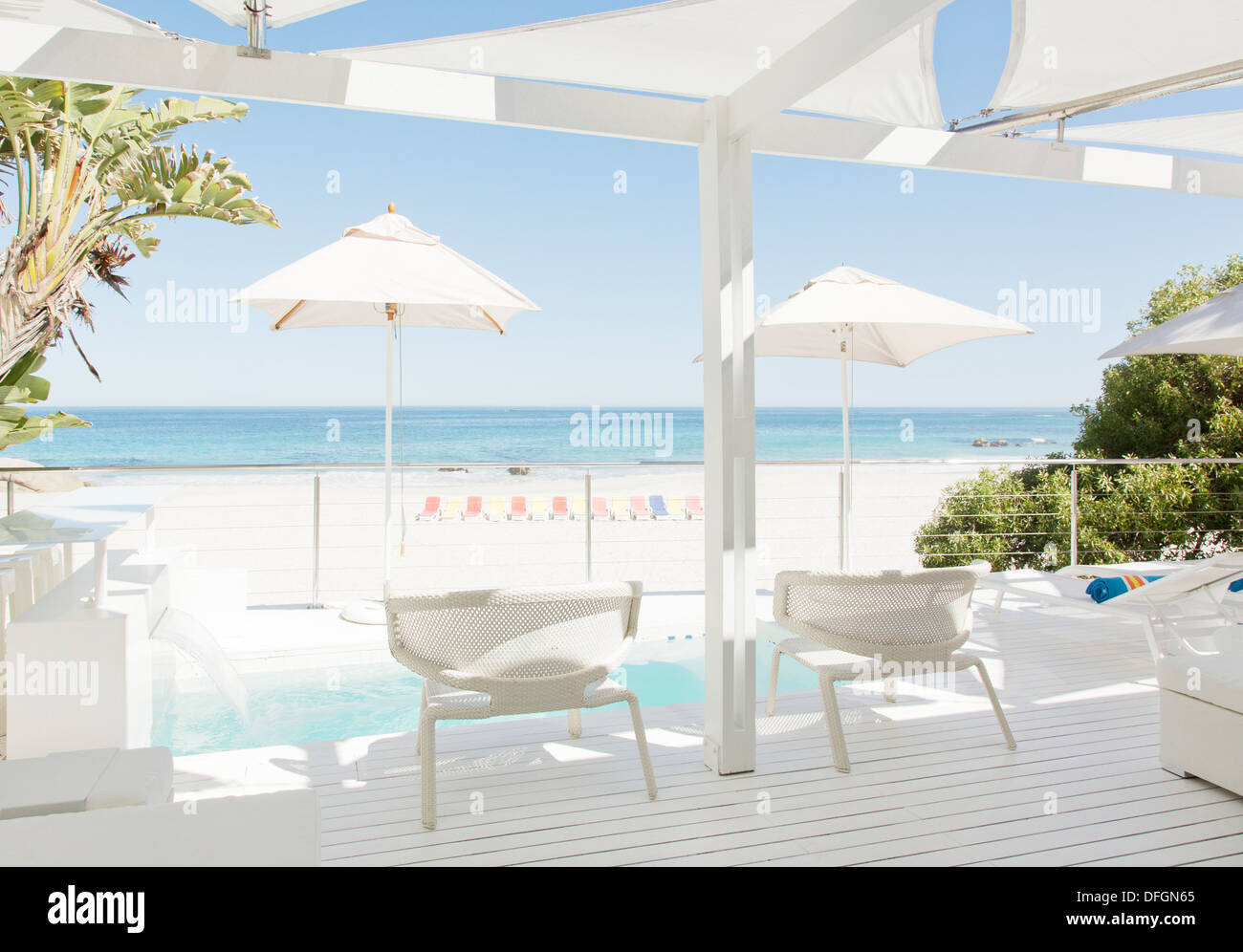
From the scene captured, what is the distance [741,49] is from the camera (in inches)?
127

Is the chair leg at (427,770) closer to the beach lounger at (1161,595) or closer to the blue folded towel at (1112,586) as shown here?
the beach lounger at (1161,595)

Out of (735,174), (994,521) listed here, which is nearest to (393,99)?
(735,174)

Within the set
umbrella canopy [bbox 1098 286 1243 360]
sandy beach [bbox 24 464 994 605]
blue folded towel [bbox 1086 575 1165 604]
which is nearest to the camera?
umbrella canopy [bbox 1098 286 1243 360]

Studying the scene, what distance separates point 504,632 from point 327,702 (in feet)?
6.19

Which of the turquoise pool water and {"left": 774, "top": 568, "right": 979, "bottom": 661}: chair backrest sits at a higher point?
{"left": 774, "top": 568, "right": 979, "bottom": 661}: chair backrest

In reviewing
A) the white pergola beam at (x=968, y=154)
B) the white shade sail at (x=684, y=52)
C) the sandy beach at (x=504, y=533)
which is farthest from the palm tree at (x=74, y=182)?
the white pergola beam at (x=968, y=154)

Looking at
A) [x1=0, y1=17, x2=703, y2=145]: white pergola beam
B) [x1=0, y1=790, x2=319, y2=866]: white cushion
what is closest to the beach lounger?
[x1=0, y1=17, x2=703, y2=145]: white pergola beam

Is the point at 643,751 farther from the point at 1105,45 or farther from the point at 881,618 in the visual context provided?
the point at 1105,45

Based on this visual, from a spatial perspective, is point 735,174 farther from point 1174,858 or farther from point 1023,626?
point 1023,626

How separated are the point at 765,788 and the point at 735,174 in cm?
205

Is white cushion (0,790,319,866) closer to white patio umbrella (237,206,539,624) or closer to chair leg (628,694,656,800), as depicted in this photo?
chair leg (628,694,656,800)

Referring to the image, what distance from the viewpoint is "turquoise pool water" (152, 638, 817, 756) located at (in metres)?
3.64

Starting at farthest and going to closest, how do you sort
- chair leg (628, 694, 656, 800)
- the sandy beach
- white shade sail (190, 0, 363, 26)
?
the sandy beach, chair leg (628, 694, 656, 800), white shade sail (190, 0, 363, 26)

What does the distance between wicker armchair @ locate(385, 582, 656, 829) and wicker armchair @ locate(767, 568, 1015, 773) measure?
0.72m
